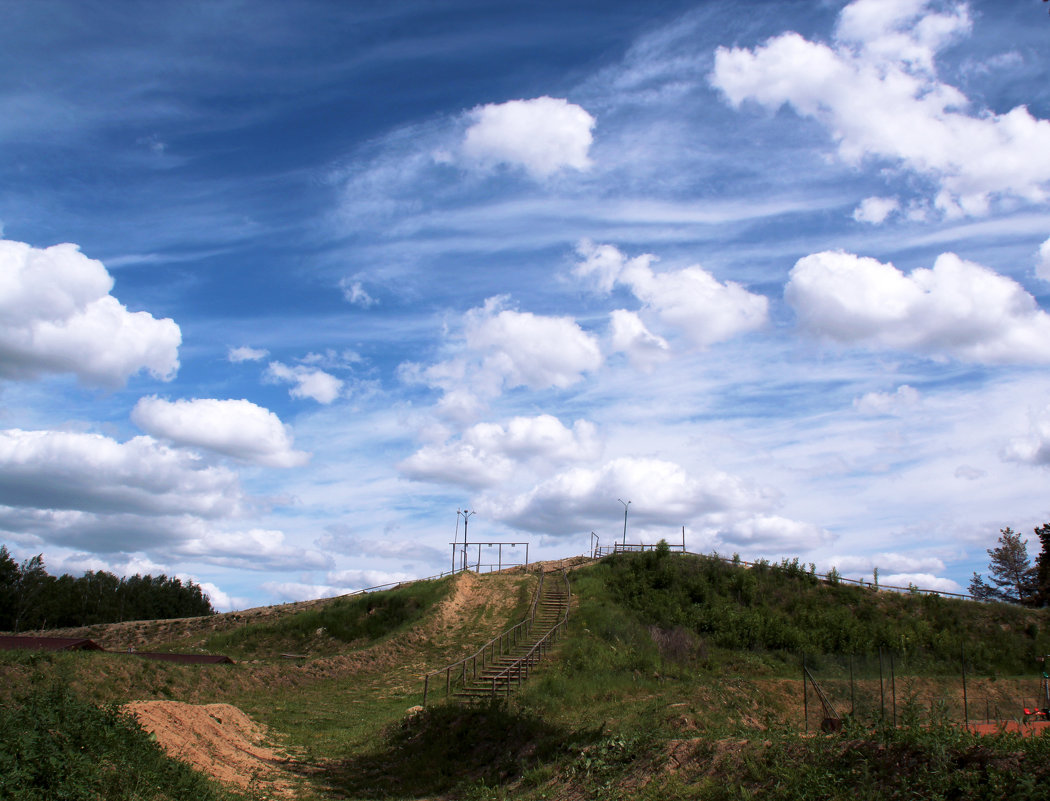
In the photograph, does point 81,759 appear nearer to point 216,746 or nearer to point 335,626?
point 216,746

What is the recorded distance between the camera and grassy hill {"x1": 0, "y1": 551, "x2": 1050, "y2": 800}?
10859 mm

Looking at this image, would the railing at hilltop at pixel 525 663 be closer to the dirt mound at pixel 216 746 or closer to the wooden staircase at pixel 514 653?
the wooden staircase at pixel 514 653

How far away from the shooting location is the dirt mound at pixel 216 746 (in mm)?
15133

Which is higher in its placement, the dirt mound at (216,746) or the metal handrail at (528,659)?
the metal handrail at (528,659)

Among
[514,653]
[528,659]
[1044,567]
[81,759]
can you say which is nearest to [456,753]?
[528,659]

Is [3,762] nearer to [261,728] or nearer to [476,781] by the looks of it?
[476,781]

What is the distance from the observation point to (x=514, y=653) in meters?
30.9

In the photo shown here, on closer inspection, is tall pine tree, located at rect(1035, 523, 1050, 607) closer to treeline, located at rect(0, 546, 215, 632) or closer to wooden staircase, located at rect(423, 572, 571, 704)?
wooden staircase, located at rect(423, 572, 571, 704)

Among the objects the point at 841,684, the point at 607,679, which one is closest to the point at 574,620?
the point at 607,679

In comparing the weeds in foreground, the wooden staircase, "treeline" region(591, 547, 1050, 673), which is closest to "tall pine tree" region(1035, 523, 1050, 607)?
"treeline" region(591, 547, 1050, 673)

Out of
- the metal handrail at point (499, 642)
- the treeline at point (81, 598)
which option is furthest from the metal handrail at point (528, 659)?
the treeline at point (81, 598)

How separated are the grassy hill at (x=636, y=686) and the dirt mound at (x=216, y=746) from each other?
87 centimetres

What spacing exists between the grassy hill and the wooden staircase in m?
0.96

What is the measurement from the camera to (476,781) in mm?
16406
